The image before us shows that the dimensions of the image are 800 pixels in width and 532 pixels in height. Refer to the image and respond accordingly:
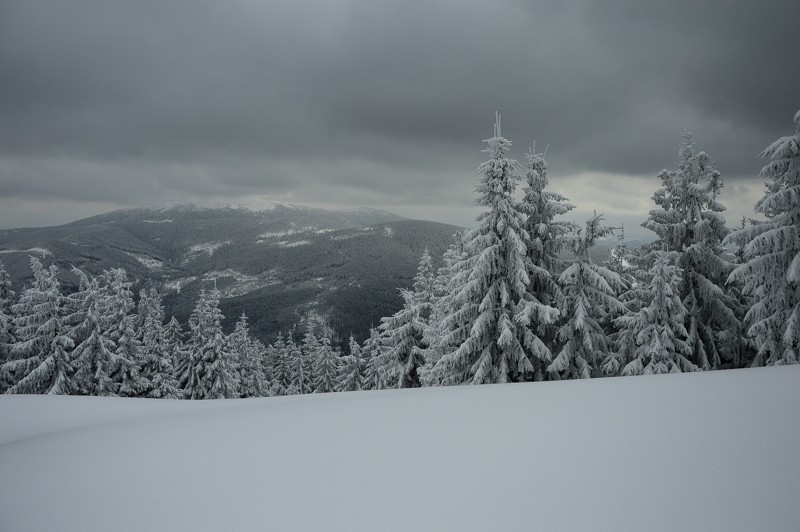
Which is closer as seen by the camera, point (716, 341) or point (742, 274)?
point (742, 274)

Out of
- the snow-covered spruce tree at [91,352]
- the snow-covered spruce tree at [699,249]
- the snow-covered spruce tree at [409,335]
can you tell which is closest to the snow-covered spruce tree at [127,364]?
the snow-covered spruce tree at [91,352]

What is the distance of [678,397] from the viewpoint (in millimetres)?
6180

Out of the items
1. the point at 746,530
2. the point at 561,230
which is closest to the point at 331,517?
the point at 746,530

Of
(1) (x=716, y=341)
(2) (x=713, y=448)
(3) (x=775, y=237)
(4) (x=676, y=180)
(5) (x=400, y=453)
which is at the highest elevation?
(4) (x=676, y=180)

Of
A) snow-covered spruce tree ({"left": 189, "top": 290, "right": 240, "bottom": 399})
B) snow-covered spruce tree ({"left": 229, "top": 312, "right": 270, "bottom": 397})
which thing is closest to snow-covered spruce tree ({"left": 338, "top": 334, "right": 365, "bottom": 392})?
snow-covered spruce tree ({"left": 229, "top": 312, "right": 270, "bottom": 397})

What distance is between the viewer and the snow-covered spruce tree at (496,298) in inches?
574

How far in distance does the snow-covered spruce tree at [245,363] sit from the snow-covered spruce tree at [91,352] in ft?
39.4

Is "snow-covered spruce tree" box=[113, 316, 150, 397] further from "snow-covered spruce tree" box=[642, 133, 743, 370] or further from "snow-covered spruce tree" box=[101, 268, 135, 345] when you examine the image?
"snow-covered spruce tree" box=[642, 133, 743, 370]

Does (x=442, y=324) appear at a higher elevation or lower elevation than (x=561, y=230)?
lower

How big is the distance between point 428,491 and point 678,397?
4.86 meters

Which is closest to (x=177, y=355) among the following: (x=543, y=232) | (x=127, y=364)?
(x=127, y=364)

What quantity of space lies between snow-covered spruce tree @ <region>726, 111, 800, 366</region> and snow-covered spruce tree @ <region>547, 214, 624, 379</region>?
4.40 m

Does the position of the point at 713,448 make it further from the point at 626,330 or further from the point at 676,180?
the point at 676,180

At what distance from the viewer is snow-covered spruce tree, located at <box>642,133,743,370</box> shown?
55.2 ft
